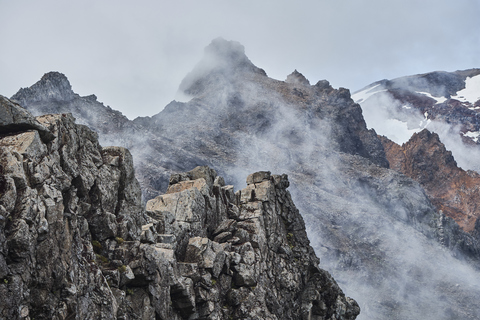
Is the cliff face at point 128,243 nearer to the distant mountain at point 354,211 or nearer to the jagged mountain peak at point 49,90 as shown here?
the distant mountain at point 354,211

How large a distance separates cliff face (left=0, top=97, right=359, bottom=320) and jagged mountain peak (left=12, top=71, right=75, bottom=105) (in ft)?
427

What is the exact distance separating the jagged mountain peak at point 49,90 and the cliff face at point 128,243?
427ft

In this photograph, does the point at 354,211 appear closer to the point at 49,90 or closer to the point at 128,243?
the point at 49,90

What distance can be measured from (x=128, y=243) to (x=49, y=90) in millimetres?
148733

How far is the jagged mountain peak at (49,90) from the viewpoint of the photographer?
496 feet

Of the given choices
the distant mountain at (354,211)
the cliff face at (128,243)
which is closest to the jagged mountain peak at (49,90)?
the distant mountain at (354,211)

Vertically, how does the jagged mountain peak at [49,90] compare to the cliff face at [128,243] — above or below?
above

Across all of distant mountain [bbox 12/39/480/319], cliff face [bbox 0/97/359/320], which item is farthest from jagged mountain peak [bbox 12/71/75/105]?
cliff face [bbox 0/97/359/320]

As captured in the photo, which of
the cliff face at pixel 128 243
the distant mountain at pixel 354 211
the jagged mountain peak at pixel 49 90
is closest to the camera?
the cliff face at pixel 128 243

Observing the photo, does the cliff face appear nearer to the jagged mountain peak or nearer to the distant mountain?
the distant mountain

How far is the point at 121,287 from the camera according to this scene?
23734 millimetres

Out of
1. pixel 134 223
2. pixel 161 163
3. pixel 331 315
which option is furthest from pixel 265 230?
pixel 161 163

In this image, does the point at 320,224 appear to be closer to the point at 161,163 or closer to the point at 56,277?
the point at 161,163

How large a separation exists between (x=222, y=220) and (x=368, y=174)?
510 feet
